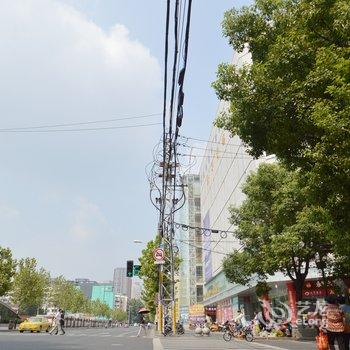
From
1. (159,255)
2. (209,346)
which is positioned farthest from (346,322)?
(159,255)

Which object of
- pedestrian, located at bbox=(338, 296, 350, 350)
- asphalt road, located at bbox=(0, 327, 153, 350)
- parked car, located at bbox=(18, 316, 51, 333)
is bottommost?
asphalt road, located at bbox=(0, 327, 153, 350)

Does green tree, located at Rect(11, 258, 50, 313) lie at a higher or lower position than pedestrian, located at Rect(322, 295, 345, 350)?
higher

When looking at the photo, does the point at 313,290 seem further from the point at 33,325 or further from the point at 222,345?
the point at 33,325

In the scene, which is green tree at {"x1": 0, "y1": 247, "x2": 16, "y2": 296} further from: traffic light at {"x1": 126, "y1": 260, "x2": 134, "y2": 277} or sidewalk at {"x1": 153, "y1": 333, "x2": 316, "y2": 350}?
sidewalk at {"x1": 153, "y1": 333, "x2": 316, "y2": 350}

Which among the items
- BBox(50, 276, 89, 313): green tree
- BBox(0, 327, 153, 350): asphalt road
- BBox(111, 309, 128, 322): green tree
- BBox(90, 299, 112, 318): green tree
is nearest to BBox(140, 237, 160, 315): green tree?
BBox(0, 327, 153, 350): asphalt road

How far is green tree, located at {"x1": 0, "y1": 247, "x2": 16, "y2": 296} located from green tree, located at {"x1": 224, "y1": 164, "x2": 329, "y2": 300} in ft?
77.6

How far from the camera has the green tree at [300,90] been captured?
8938mm

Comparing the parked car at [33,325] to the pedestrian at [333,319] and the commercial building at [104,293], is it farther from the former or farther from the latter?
the commercial building at [104,293]

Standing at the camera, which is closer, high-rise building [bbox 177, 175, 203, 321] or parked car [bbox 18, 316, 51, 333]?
parked car [bbox 18, 316, 51, 333]

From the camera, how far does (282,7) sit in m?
11.7

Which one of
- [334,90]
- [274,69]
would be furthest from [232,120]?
[334,90]

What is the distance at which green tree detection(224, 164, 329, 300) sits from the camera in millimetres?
19766

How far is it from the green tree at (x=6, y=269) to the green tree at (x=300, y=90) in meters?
33.6

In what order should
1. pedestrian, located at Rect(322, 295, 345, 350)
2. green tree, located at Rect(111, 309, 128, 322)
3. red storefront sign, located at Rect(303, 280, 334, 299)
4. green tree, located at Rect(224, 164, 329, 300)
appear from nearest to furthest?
pedestrian, located at Rect(322, 295, 345, 350), green tree, located at Rect(224, 164, 329, 300), red storefront sign, located at Rect(303, 280, 334, 299), green tree, located at Rect(111, 309, 128, 322)
